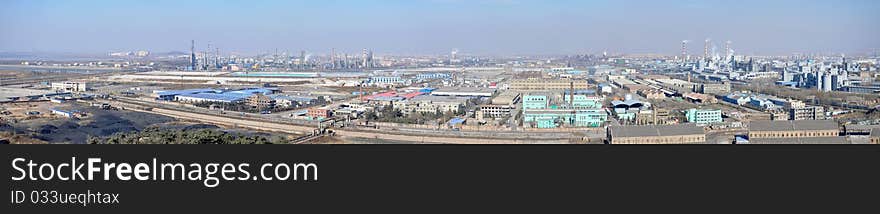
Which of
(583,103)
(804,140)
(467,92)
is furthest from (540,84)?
(804,140)

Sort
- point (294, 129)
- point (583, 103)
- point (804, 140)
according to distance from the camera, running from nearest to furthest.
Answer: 1. point (804, 140)
2. point (294, 129)
3. point (583, 103)

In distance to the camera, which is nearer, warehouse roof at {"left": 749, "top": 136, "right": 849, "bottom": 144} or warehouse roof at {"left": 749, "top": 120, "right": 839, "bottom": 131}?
warehouse roof at {"left": 749, "top": 136, "right": 849, "bottom": 144}

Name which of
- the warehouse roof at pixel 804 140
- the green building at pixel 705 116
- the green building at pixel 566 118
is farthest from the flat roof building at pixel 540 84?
the warehouse roof at pixel 804 140

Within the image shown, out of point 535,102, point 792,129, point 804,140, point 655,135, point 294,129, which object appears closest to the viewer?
point 804,140

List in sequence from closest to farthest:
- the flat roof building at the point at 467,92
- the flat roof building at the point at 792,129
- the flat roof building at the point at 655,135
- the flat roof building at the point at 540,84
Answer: the flat roof building at the point at 655,135 → the flat roof building at the point at 792,129 → the flat roof building at the point at 467,92 → the flat roof building at the point at 540,84

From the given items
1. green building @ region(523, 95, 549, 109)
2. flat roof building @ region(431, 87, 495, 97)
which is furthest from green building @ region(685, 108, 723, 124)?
flat roof building @ region(431, 87, 495, 97)

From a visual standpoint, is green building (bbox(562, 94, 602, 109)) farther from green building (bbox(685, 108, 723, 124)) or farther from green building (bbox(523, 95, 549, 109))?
green building (bbox(685, 108, 723, 124))

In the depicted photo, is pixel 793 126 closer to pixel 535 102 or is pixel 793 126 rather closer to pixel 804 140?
pixel 804 140

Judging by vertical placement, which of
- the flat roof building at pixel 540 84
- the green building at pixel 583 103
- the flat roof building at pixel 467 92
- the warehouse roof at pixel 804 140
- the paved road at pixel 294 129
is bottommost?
the paved road at pixel 294 129

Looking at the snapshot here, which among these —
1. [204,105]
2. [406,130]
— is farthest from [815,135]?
[204,105]

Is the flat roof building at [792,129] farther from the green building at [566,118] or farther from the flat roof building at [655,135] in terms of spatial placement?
the green building at [566,118]
